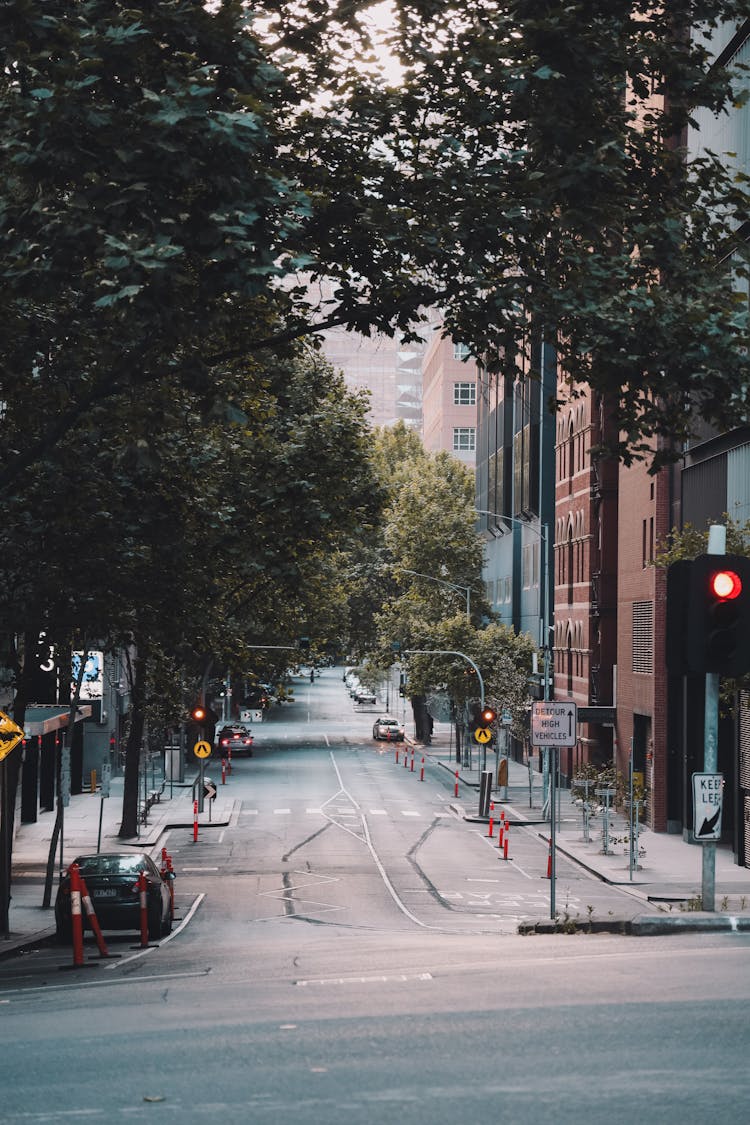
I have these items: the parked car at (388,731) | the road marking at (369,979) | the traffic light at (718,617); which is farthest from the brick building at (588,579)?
the road marking at (369,979)

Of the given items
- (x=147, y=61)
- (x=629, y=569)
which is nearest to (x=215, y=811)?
(x=629, y=569)

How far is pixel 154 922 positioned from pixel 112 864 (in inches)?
59.5

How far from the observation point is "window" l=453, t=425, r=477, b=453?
13612 cm

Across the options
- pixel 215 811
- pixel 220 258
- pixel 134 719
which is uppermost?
Answer: pixel 220 258

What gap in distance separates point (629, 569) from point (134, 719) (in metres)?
17.6

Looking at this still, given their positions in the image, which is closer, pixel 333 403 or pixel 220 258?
pixel 220 258

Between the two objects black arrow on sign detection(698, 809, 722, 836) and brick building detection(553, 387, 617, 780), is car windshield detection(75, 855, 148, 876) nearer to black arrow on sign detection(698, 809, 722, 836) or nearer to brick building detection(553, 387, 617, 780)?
black arrow on sign detection(698, 809, 722, 836)

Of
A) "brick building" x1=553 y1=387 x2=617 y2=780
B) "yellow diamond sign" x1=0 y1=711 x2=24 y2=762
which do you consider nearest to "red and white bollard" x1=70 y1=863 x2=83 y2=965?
"yellow diamond sign" x1=0 y1=711 x2=24 y2=762

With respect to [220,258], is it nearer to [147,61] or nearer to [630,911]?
[147,61]

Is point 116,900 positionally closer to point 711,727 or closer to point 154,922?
point 154,922

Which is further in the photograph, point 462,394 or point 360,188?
point 462,394

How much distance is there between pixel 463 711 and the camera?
81562 mm

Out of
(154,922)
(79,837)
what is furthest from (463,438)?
(154,922)

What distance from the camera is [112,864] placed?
25562mm
